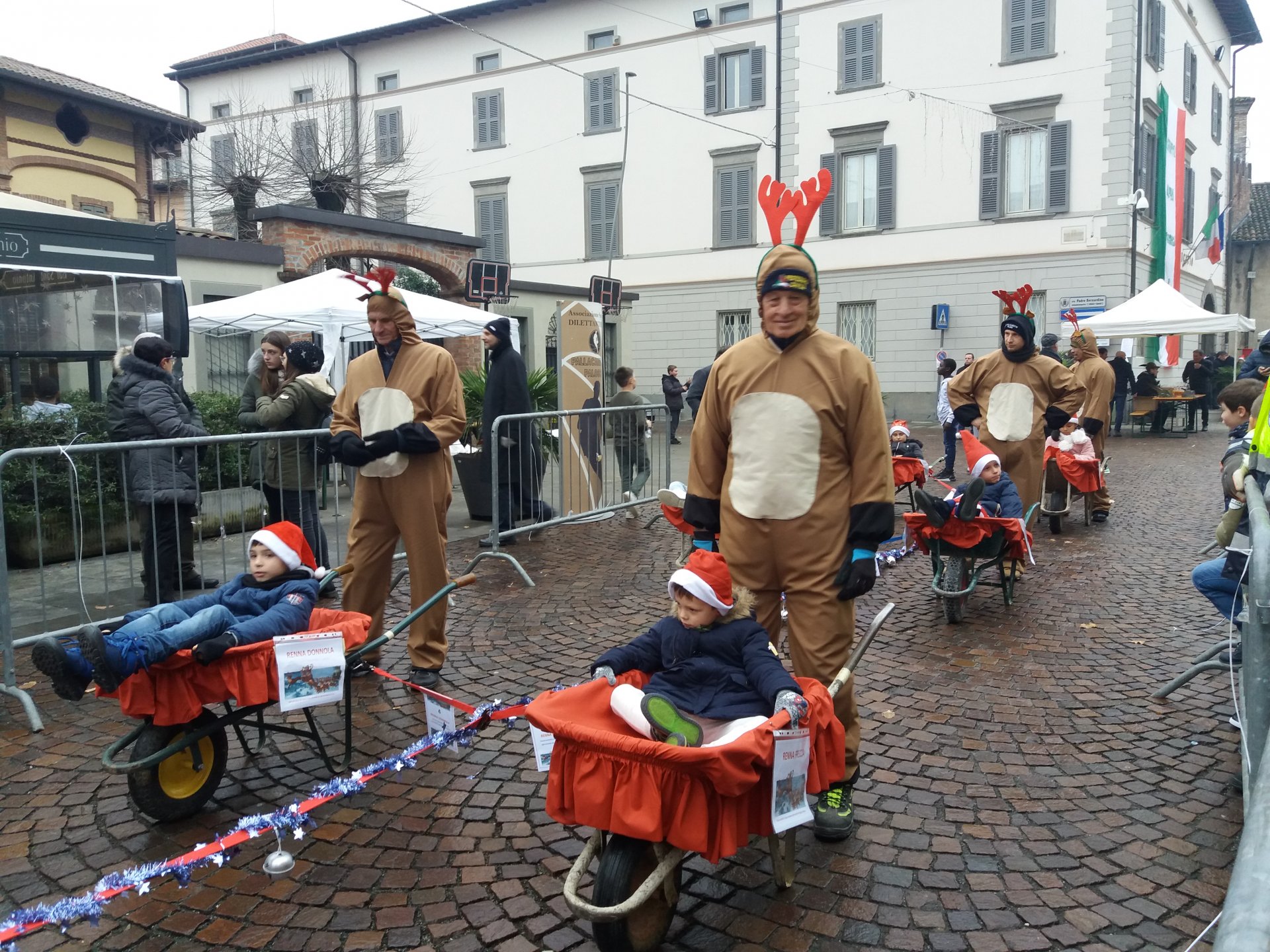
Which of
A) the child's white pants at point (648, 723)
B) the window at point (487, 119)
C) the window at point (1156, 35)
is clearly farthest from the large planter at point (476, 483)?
the window at point (487, 119)

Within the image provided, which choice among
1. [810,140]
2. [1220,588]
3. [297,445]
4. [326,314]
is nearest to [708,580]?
[1220,588]

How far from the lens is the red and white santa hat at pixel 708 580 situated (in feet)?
10.2

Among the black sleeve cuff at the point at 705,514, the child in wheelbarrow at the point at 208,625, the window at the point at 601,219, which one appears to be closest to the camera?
the child in wheelbarrow at the point at 208,625

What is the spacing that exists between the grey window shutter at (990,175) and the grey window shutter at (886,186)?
2.14 m

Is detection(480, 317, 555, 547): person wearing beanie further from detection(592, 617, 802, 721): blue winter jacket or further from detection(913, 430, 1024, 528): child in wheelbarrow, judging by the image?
detection(592, 617, 802, 721): blue winter jacket

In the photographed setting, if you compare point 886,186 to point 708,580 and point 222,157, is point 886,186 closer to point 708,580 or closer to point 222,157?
point 222,157

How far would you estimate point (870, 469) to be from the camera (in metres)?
3.32

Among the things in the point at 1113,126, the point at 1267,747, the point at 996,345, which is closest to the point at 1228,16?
the point at 1113,126

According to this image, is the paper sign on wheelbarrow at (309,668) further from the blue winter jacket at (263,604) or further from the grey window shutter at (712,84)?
the grey window shutter at (712,84)

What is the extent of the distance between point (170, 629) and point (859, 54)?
25996 millimetres

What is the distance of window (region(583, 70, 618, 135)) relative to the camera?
28906 mm

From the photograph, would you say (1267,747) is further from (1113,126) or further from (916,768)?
(1113,126)

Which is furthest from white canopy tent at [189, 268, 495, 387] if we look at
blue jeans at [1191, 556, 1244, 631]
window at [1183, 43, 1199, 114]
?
window at [1183, 43, 1199, 114]

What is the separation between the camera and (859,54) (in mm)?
25344
